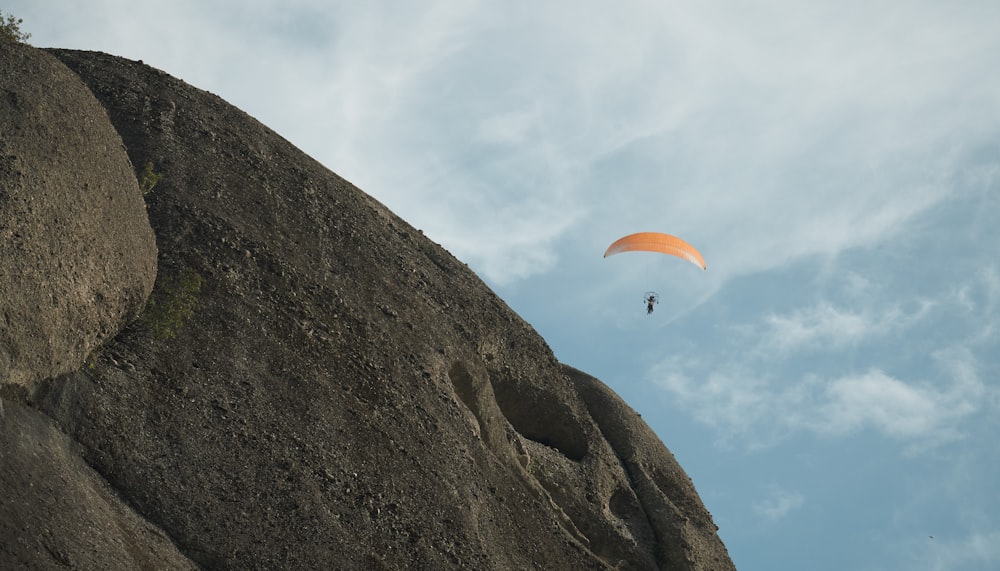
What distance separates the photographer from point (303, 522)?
2841 cm

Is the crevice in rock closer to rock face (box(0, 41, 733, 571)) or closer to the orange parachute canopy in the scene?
rock face (box(0, 41, 733, 571))

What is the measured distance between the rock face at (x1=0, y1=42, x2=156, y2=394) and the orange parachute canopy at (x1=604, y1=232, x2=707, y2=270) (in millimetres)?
24898

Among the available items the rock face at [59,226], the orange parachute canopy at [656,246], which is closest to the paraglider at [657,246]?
the orange parachute canopy at [656,246]

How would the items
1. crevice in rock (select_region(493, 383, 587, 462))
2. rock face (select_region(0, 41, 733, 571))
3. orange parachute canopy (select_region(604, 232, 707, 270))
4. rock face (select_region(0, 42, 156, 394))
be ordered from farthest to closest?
orange parachute canopy (select_region(604, 232, 707, 270)) → crevice in rock (select_region(493, 383, 587, 462)) → rock face (select_region(0, 41, 733, 571)) → rock face (select_region(0, 42, 156, 394))

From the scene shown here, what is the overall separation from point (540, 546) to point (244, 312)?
1085 cm

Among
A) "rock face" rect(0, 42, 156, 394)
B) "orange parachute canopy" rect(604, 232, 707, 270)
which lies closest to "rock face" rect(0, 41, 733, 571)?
"rock face" rect(0, 42, 156, 394)

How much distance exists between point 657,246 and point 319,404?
930 inches

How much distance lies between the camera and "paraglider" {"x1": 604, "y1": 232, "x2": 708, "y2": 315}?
51.7m

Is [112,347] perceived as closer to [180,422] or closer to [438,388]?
[180,422]

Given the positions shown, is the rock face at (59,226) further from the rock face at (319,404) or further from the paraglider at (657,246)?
the paraglider at (657,246)

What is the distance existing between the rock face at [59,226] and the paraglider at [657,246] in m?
24.9

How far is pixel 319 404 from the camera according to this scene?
31438 mm

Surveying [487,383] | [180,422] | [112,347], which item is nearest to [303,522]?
[180,422]

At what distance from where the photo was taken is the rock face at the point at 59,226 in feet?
83.5
